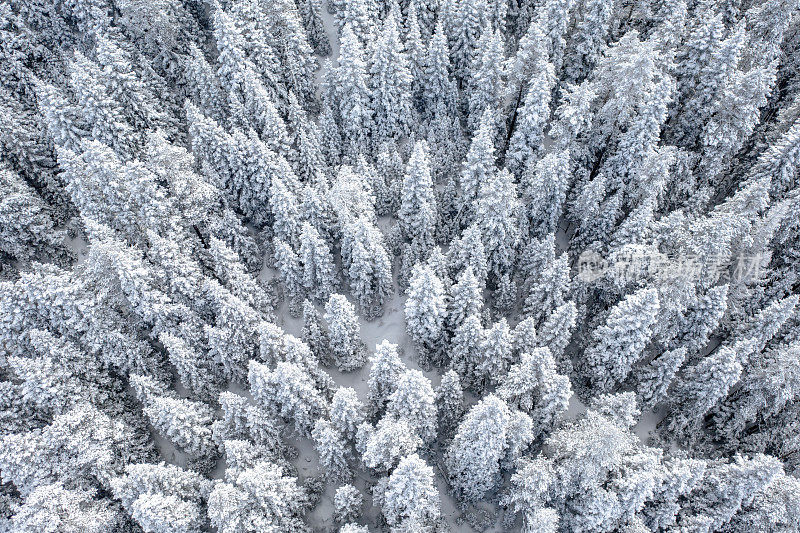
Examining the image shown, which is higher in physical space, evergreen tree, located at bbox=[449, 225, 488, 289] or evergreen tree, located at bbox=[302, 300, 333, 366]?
evergreen tree, located at bbox=[449, 225, 488, 289]

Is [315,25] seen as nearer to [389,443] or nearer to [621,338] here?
[621,338]

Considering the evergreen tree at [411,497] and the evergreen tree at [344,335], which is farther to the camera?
the evergreen tree at [344,335]

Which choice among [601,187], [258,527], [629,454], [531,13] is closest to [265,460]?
[258,527]

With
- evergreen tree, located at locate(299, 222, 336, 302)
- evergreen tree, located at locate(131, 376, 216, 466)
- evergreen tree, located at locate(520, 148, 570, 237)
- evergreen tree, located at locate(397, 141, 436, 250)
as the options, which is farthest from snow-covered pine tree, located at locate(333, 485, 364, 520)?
evergreen tree, located at locate(520, 148, 570, 237)

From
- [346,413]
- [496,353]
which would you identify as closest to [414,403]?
[346,413]

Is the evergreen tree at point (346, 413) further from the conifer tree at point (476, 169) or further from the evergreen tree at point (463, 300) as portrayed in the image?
the conifer tree at point (476, 169)

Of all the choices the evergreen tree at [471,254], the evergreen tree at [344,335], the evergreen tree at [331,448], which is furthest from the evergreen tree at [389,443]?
the evergreen tree at [471,254]

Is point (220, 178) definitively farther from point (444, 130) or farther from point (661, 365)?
point (661, 365)

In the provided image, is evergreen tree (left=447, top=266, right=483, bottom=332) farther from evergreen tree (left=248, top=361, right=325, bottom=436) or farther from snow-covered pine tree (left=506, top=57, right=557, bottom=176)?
snow-covered pine tree (left=506, top=57, right=557, bottom=176)

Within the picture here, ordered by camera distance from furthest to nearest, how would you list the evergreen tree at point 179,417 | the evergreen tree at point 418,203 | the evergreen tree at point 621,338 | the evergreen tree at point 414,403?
the evergreen tree at point 418,203
the evergreen tree at point 621,338
the evergreen tree at point 179,417
the evergreen tree at point 414,403
